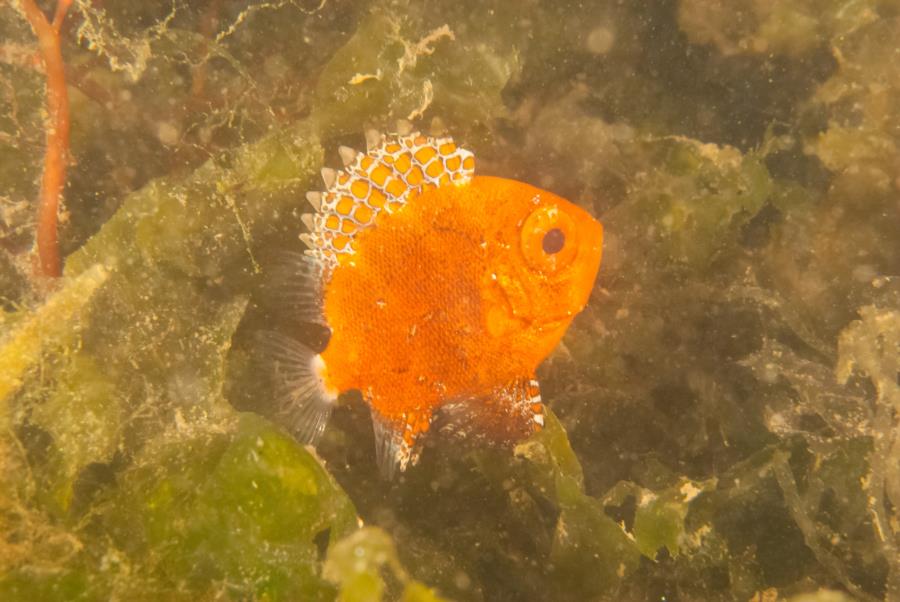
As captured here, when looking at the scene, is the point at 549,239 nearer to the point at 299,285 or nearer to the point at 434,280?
the point at 434,280

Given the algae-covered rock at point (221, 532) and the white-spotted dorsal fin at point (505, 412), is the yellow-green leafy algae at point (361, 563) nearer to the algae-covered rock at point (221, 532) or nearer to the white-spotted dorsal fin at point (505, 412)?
the algae-covered rock at point (221, 532)

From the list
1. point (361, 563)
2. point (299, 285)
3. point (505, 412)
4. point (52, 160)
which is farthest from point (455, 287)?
point (52, 160)

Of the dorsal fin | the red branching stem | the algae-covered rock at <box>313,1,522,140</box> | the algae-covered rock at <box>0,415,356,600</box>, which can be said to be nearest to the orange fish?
the dorsal fin

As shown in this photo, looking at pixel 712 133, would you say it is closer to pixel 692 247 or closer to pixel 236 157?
pixel 692 247

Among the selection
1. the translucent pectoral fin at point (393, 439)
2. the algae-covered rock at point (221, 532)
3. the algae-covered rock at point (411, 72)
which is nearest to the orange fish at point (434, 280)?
the translucent pectoral fin at point (393, 439)

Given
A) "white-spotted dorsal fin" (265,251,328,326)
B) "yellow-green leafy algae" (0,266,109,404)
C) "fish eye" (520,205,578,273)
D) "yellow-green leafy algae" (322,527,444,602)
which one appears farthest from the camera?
"white-spotted dorsal fin" (265,251,328,326)

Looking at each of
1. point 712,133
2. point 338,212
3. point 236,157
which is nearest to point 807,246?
point 712,133

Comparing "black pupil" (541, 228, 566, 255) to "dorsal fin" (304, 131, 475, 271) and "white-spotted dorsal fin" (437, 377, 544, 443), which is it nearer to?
"dorsal fin" (304, 131, 475, 271)
